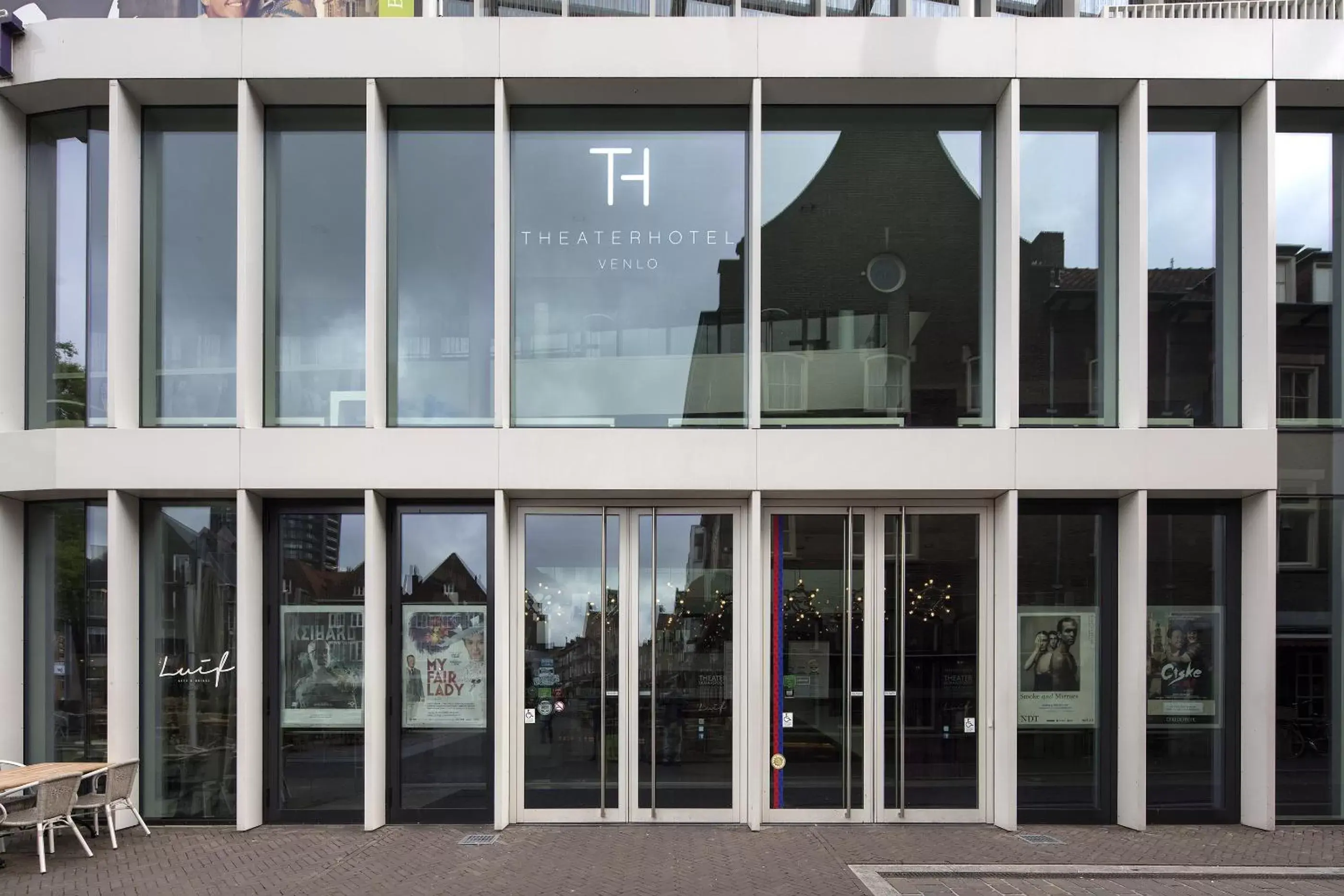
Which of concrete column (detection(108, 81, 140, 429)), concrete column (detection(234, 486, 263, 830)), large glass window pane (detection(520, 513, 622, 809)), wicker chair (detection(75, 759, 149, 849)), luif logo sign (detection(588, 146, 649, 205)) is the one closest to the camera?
wicker chair (detection(75, 759, 149, 849))

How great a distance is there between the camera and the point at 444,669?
9250mm

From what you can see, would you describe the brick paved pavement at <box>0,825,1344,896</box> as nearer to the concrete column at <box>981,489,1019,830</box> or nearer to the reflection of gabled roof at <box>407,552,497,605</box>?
the concrete column at <box>981,489,1019,830</box>

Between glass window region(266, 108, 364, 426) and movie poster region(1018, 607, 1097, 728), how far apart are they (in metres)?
6.97

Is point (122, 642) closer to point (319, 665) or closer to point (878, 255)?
point (319, 665)

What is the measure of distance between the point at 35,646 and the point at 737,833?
715 centimetres

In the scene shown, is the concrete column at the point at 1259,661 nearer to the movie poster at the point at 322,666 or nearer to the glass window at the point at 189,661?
the movie poster at the point at 322,666

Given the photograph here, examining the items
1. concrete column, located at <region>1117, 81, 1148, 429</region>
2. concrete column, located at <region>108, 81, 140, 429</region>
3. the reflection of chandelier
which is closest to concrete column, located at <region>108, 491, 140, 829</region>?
concrete column, located at <region>108, 81, 140, 429</region>

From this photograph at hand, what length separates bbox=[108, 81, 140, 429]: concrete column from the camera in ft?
29.4

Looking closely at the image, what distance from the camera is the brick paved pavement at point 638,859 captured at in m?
7.37

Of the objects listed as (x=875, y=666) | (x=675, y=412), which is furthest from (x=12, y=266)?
(x=875, y=666)

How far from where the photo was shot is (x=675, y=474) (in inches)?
349

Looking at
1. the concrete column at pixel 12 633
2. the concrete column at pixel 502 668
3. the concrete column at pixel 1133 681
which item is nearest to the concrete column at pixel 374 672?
the concrete column at pixel 502 668

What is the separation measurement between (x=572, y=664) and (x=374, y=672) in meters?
1.86

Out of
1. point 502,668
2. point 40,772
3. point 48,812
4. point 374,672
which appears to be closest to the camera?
point 48,812
